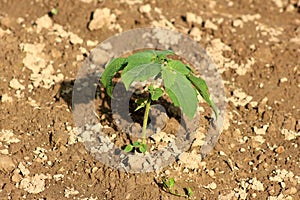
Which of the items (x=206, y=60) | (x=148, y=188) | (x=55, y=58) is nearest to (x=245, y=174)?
(x=148, y=188)

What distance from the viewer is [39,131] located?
12.3 ft

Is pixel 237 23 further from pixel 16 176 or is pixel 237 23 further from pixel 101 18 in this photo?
pixel 16 176

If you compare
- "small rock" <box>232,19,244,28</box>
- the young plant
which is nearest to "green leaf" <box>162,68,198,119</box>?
the young plant

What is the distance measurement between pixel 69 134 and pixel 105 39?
3.44 feet

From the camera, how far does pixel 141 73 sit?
309 cm

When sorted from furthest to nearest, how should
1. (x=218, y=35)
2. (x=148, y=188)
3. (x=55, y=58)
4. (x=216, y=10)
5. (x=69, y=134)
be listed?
(x=216, y=10)
(x=218, y=35)
(x=55, y=58)
(x=69, y=134)
(x=148, y=188)

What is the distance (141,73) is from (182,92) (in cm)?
25

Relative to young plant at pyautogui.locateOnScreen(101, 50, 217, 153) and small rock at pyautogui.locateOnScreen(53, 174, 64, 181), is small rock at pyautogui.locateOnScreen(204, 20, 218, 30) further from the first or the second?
small rock at pyautogui.locateOnScreen(53, 174, 64, 181)

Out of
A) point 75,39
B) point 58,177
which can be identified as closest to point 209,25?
point 75,39

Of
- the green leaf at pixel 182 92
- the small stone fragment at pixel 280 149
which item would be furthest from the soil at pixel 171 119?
the green leaf at pixel 182 92

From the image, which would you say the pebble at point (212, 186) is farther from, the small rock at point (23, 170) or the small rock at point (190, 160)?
the small rock at point (23, 170)

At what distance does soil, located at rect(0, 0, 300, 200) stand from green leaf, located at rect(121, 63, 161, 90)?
753mm

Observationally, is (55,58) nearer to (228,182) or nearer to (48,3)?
(48,3)

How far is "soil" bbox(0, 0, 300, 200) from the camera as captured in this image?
3531 millimetres
